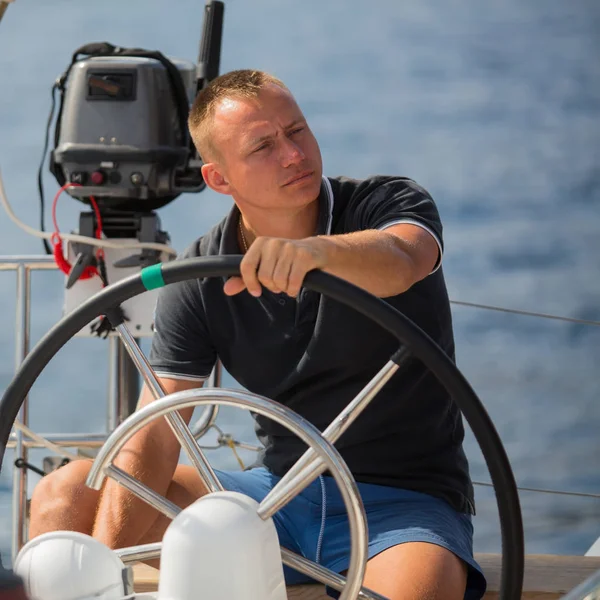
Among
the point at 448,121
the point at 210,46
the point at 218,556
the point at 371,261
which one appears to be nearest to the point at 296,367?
the point at 371,261

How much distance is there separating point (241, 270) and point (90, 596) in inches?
12.0

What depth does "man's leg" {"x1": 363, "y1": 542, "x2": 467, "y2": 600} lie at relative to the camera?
123cm

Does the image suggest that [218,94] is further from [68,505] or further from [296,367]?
[68,505]

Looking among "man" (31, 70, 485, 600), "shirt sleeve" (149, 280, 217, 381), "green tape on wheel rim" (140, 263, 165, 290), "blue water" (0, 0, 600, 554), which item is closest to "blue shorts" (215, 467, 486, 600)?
"man" (31, 70, 485, 600)

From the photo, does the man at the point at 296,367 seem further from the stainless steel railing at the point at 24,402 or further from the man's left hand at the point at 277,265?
the stainless steel railing at the point at 24,402

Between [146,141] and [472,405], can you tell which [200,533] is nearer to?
[472,405]

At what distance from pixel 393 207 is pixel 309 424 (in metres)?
0.56

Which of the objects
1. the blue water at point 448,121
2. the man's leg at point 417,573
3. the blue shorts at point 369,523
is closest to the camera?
the man's leg at point 417,573

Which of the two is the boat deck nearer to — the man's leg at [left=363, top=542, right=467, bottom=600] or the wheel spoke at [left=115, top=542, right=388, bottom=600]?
the man's leg at [left=363, top=542, right=467, bottom=600]

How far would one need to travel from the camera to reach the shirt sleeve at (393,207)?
1345 millimetres

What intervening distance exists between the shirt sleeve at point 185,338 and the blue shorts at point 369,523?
0.52ft

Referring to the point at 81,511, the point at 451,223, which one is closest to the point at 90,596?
the point at 81,511

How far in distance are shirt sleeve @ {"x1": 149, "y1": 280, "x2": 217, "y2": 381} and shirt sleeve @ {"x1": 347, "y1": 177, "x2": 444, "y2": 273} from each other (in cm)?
25

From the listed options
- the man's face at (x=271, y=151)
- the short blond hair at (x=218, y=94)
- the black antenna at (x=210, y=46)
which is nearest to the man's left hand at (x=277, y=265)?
the man's face at (x=271, y=151)
